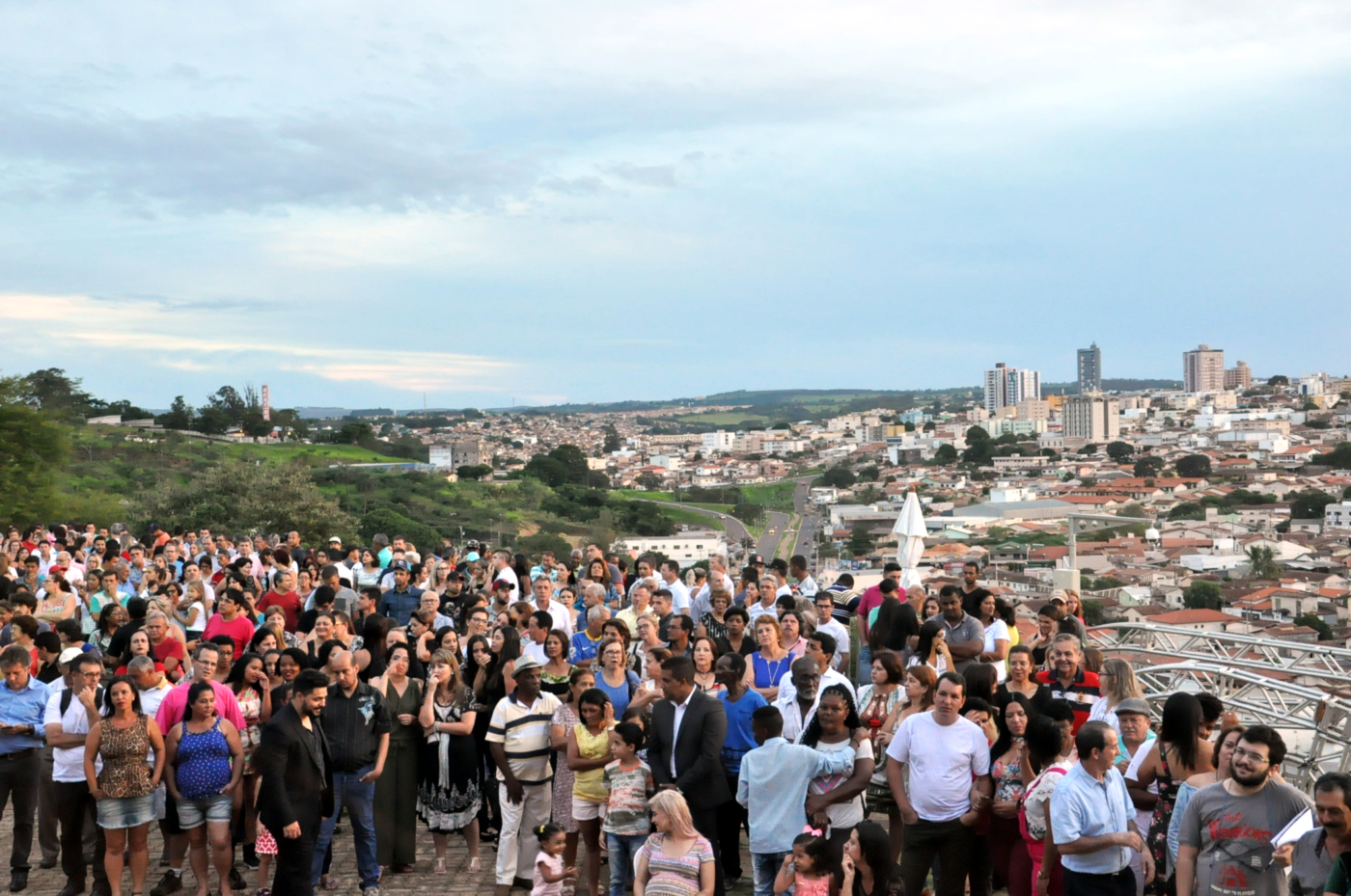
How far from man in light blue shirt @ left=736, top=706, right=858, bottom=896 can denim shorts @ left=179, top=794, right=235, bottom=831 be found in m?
3.12

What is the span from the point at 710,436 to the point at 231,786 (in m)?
190

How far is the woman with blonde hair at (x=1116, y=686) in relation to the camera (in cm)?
535

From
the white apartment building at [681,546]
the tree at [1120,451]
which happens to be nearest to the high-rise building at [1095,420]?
the tree at [1120,451]

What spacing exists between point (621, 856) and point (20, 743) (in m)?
4.06

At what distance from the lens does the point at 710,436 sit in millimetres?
195625

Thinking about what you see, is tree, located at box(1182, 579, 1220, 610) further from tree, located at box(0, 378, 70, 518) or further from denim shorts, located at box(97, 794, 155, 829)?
tree, located at box(0, 378, 70, 518)

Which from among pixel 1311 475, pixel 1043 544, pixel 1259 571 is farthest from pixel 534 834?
pixel 1311 475

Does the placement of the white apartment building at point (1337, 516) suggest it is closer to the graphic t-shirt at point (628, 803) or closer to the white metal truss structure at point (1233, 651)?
the white metal truss structure at point (1233, 651)

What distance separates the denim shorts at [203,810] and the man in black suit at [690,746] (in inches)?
99.6

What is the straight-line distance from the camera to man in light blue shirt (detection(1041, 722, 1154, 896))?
15.0 ft

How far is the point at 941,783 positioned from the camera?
17.5 ft

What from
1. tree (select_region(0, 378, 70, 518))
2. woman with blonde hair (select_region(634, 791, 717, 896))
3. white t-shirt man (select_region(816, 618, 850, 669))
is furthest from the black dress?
tree (select_region(0, 378, 70, 518))

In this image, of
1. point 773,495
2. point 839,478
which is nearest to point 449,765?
point 839,478

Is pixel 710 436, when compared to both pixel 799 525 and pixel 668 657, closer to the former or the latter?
pixel 799 525
